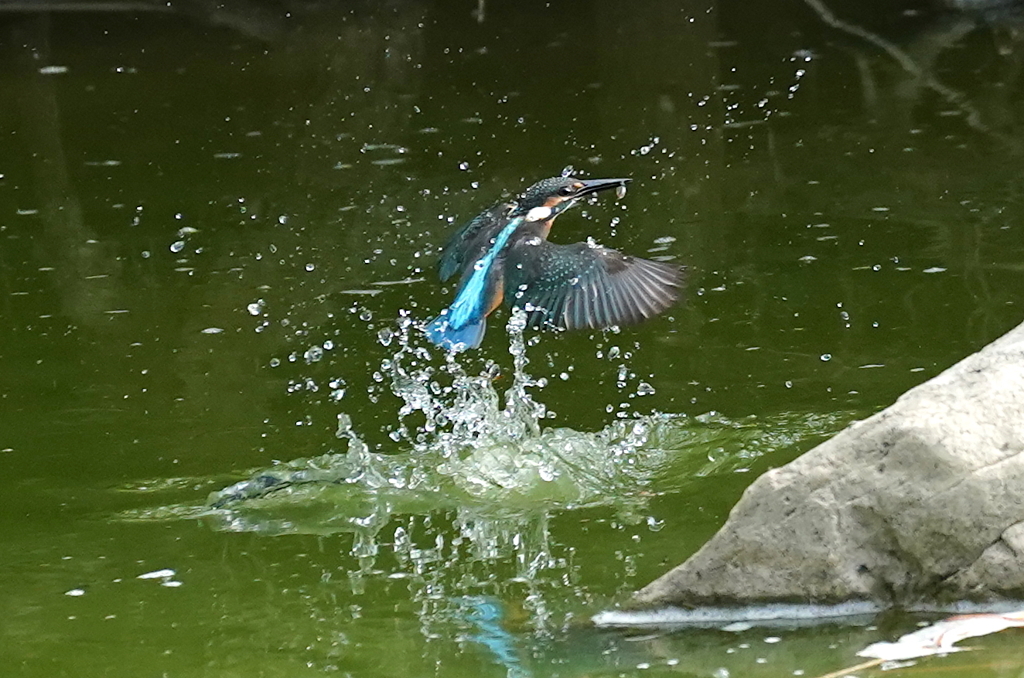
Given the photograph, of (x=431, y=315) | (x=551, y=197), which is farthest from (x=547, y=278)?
(x=431, y=315)

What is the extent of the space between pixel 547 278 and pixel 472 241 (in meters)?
0.56

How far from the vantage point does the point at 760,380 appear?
547 cm

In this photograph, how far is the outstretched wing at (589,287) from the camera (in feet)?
15.1

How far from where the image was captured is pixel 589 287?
4.67m

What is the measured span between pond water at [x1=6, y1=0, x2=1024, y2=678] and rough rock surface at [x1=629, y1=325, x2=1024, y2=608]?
4.2 inches

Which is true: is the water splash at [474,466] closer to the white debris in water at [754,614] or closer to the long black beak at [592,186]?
the long black beak at [592,186]

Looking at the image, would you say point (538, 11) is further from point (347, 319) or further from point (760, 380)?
point (760, 380)

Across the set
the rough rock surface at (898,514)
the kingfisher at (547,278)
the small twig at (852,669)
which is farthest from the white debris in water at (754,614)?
the kingfisher at (547,278)

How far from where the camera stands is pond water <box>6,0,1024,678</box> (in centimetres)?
390

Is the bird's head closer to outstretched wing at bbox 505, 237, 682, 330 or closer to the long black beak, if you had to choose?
the long black beak

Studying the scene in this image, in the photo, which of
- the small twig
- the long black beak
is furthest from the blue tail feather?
the small twig

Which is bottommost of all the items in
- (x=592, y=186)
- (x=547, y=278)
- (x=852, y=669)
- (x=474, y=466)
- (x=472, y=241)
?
(x=852, y=669)

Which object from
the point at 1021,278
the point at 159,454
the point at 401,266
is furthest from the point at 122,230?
the point at 1021,278

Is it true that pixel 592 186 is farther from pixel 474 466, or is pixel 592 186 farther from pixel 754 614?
pixel 754 614
